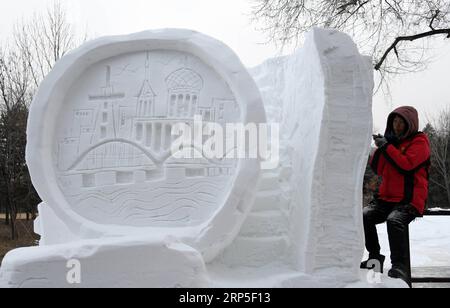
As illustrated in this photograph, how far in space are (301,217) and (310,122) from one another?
0.79 m

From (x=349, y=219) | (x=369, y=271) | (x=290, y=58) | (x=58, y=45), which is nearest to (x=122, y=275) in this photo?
(x=349, y=219)

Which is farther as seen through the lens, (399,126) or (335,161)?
(399,126)

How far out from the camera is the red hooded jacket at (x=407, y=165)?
3744 millimetres

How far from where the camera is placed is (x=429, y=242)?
9055mm

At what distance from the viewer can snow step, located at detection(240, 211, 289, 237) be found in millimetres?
3998

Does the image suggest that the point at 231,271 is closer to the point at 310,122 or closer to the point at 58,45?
the point at 310,122

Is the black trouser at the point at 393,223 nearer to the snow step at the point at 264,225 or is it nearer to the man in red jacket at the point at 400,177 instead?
the man in red jacket at the point at 400,177

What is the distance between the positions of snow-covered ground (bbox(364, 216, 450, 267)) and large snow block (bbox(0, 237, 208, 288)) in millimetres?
4855

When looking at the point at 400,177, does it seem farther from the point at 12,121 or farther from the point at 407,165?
the point at 12,121

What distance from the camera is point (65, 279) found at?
2.92m

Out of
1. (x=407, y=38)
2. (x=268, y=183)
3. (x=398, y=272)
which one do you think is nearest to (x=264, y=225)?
(x=268, y=183)

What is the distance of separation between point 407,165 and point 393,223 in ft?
1.51

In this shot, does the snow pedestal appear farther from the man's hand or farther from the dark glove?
the dark glove

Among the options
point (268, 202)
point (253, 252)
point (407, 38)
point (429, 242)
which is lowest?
point (429, 242)
